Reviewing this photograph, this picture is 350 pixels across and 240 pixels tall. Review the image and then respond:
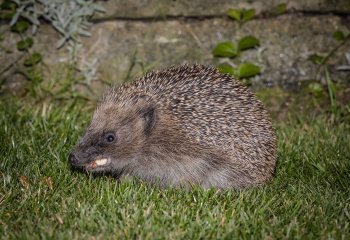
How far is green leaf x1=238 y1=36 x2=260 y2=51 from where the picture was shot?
572cm

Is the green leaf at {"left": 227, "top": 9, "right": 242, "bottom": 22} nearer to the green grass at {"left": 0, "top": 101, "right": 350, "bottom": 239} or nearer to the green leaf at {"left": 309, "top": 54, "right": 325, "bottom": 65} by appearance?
the green leaf at {"left": 309, "top": 54, "right": 325, "bottom": 65}

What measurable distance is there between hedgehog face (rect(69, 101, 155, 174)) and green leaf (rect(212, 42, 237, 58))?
1800 millimetres

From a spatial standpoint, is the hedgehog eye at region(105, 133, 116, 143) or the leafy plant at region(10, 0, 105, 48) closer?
the hedgehog eye at region(105, 133, 116, 143)

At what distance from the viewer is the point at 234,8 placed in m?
5.92

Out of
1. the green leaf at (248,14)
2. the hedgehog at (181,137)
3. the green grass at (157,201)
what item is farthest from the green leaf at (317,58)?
the hedgehog at (181,137)

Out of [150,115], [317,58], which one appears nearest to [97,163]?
[150,115]

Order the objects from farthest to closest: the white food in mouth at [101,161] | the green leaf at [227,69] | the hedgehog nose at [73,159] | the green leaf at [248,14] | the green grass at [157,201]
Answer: the green leaf at [248,14] → the green leaf at [227,69] → the white food in mouth at [101,161] → the hedgehog nose at [73,159] → the green grass at [157,201]

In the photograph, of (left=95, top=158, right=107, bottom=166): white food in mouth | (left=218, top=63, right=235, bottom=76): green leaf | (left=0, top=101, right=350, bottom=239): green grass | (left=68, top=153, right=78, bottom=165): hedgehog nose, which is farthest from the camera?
(left=218, top=63, right=235, bottom=76): green leaf

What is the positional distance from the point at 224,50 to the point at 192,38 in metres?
0.36

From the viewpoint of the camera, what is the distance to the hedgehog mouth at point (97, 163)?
3.96 metres

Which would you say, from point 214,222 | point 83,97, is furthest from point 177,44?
point 214,222

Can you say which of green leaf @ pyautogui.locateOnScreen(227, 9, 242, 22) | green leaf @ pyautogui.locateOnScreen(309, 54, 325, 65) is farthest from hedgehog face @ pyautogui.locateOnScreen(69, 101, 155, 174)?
green leaf @ pyautogui.locateOnScreen(309, 54, 325, 65)

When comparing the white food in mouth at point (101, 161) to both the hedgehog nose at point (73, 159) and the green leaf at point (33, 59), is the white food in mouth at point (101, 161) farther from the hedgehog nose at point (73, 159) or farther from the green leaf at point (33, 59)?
the green leaf at point (33, 59)

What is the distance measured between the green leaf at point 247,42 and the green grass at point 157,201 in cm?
120
